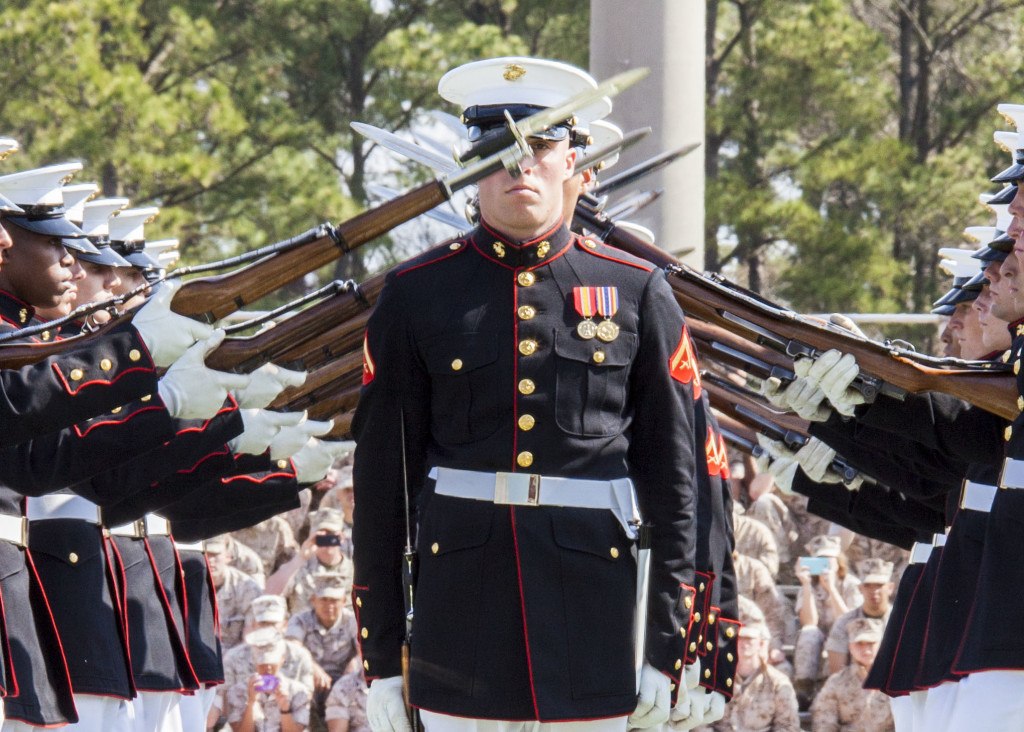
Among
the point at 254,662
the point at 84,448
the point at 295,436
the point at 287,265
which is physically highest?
the point at 287,265

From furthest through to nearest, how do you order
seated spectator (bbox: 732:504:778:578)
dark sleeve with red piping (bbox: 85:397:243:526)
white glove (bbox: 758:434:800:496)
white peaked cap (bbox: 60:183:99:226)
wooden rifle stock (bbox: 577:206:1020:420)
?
1. seated spectator (bbox: 732:504:778:578)
2. white glove (bbox: 758:434:800:496)
3. white peaked cap (bbox: 60:183:99:226)
4. dark sleeve with red piping (bbox: 85:397:243:526)
5. wooden rifle stock (bbox: 577:206:1020:420)

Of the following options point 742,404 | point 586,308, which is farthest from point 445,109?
point 586,308

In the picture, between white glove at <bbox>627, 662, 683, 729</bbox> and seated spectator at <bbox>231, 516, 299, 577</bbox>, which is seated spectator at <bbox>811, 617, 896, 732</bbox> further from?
white glove at <bbox>627, 662, 683, 729</bbox>

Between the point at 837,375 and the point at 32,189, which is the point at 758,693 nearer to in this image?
the point at 837,375

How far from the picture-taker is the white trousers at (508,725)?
3.79 meters

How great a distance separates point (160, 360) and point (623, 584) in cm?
149

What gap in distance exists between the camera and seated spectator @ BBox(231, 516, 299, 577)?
33.4 feet

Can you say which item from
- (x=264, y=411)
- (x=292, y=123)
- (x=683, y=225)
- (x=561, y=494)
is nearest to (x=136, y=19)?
(x=292, y=123)

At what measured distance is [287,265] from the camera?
16.1 ft

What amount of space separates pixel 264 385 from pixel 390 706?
1.90 meters

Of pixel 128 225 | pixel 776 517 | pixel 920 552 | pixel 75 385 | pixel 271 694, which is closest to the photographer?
pixel 75 385

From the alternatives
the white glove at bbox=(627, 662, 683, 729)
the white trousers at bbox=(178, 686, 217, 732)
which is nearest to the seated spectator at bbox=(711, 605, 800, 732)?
the white trousers at bbox=(178, 686, 217, 732)

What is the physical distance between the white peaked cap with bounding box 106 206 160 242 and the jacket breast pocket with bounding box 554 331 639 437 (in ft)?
10.7

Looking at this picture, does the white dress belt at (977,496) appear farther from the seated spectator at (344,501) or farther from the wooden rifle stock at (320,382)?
the seated spectator at (344,501)
